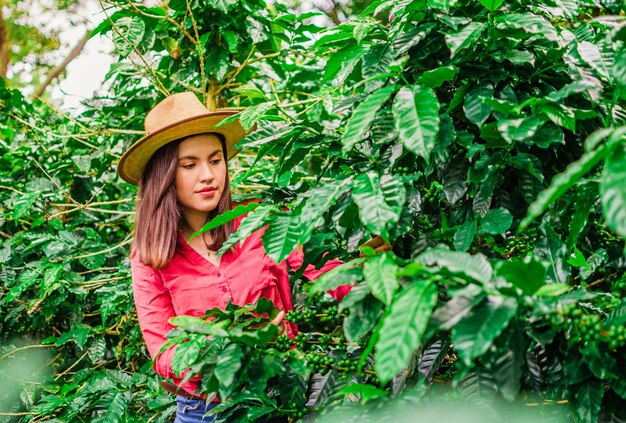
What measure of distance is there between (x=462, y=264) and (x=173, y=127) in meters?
1.31

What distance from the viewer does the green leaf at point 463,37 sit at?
1.15 metres

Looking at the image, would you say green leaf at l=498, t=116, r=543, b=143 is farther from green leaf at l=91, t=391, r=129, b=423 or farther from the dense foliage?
green leaf at l=91, t=391, r=129, b=423

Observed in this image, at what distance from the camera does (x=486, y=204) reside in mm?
1257

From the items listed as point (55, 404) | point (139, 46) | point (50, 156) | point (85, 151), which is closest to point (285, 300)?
point (55, 404)

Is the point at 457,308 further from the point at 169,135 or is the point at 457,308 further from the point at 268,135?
the point at 169,135

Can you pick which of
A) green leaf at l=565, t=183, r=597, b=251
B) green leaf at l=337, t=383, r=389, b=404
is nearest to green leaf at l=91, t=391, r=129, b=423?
green leaf at l=337, t=383, r=389, b=404

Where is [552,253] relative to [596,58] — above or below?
below

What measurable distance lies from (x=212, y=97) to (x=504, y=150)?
5.86 ft

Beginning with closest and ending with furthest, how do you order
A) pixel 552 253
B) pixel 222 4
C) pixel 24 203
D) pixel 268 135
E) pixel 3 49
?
pixel 552 253 < pixel 268 135 < pixel 222 4 < pixel 24 203 < pixel 3 49

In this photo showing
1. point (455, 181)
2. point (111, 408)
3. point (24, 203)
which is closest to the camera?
point (455, 181)

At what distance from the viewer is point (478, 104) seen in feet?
4.03

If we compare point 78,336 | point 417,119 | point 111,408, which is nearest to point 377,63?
point 417,119

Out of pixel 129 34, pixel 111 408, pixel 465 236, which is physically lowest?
pixel 111 408

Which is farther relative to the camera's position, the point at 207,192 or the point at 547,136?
the point at 207,192
